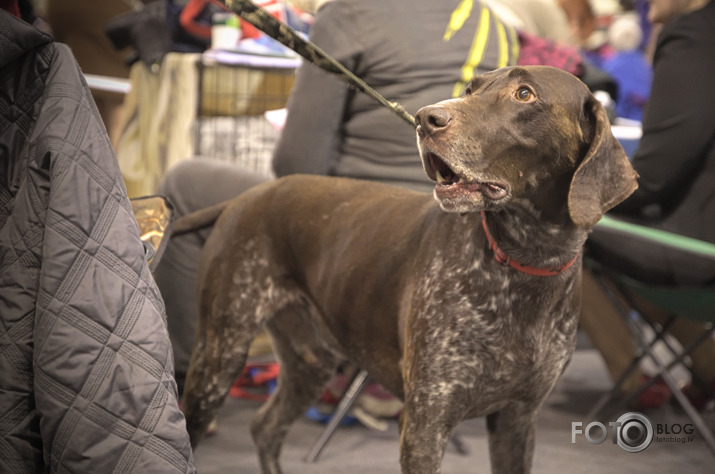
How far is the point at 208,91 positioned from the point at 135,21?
66 centimetres

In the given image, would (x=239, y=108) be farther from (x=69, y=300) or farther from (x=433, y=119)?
(x=69, y=300)

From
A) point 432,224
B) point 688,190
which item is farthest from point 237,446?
point 688,190

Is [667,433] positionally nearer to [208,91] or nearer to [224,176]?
[224,176]

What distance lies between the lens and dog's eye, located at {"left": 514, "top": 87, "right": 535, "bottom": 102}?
57.5 inches

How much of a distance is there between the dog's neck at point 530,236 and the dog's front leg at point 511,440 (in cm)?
36

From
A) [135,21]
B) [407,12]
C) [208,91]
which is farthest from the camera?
[135,21]

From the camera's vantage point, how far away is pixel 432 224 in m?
1.73

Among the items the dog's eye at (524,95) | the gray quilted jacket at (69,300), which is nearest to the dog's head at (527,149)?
the dog's eye at (524,95)

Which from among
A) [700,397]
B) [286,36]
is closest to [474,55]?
[286,36]

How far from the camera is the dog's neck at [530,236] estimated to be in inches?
60.4

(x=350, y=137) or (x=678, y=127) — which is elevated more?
(x=678, y=127)

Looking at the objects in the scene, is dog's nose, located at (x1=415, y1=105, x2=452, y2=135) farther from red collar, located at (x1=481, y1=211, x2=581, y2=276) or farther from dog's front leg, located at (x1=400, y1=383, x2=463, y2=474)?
dog's front leg, located at (x1=400, y1=383, x2=463, y2=474)

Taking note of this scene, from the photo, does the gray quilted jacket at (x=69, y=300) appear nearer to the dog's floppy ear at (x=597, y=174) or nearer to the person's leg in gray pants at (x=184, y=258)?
the dog's floppy ear at (x=597, y=174)

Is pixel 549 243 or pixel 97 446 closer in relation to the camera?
pixel 97 446
